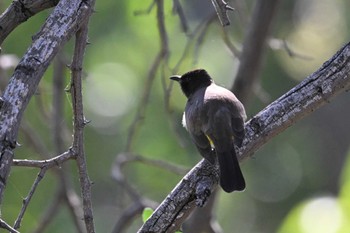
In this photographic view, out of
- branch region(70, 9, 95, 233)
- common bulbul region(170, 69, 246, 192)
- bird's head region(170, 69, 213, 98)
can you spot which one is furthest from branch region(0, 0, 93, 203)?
bird's head region(170, 69, 213, 98)

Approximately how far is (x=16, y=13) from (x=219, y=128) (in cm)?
180

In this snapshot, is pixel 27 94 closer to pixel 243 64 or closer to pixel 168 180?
pixel 243 64

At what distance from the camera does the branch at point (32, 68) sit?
3184 mm

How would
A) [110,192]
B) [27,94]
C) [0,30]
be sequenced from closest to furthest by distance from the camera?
[27,94], [0,30], [110,192]

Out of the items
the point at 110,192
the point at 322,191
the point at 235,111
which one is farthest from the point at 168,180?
the point at 235,111

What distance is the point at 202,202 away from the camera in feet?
12.8

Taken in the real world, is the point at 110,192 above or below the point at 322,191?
above

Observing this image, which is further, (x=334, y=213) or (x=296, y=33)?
(x=296, y=33)

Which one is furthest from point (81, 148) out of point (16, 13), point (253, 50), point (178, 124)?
point (178, 124)

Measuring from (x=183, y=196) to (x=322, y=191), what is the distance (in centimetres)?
956

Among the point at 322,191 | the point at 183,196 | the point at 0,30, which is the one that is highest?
the point at 0,30

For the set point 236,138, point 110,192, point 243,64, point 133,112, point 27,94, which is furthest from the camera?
point 110,192

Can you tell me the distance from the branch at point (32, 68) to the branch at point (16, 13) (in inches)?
11.2

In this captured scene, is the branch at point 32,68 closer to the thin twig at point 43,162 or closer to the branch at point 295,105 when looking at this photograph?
the thin twig at point 43,162
